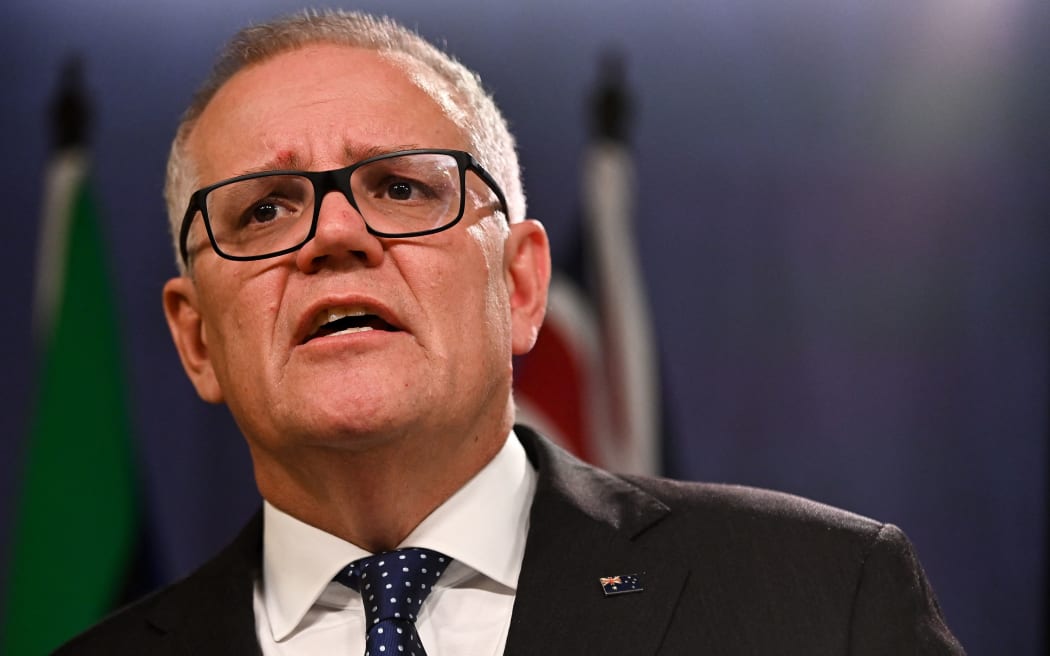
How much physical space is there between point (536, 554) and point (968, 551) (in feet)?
5.86

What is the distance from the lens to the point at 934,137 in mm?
3154

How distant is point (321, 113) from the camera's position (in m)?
1.71

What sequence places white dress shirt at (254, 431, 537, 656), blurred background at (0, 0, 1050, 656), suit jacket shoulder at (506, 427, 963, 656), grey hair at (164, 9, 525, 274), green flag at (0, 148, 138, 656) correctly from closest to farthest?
suit jacket shoulder at (506, 427, 963, 656)
white dress shirt at (254, 431, 537, 656)
grey hair at (164, 9, 525, 274)
blurred background at (0, 0, 1050, 656)
green flag at (0, 148, 138, 656)

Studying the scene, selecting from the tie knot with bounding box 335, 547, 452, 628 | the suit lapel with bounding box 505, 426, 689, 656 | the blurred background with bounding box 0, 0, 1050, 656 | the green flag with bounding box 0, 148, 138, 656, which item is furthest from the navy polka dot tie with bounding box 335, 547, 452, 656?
the green flag with bounding box 0, 148, 138, 656

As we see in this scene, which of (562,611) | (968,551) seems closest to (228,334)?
(562,611)

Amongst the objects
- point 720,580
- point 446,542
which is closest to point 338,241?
point 446,542

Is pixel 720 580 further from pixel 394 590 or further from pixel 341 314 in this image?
pixel 341 314

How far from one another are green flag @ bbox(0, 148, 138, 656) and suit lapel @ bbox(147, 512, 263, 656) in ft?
5.06

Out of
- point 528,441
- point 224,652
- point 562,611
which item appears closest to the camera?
point 562,611

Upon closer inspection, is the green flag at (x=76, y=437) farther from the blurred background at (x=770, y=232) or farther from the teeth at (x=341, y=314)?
the teeth at (x=341, y=314)

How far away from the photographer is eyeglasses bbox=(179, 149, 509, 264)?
165 cm

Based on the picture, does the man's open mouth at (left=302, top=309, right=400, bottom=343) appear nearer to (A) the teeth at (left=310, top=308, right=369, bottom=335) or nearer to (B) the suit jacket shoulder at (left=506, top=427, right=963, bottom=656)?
(A) the teeth at (left=310, top=308, right=369, bottom=335)

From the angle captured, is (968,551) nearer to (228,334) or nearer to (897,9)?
(897,9)

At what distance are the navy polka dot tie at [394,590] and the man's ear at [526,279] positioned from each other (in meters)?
0.38
